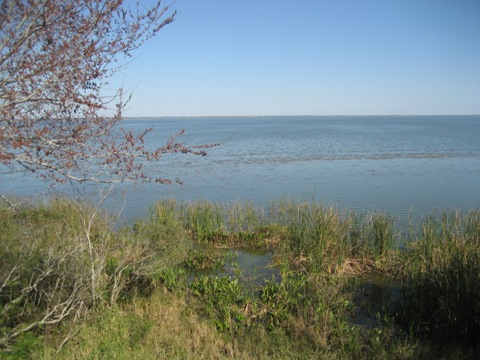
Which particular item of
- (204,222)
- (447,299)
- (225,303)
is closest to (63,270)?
(225,303)

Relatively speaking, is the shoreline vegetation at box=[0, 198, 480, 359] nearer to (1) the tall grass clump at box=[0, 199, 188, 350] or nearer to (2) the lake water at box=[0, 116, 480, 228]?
(1) the tall grass clump at box=[0, 199, 188, 350]

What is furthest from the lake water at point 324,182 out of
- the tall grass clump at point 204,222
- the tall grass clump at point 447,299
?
the tall grass clump at point 447,299

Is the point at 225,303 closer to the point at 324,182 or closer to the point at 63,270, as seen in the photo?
the point at 63,270

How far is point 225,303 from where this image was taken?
20.3 feet

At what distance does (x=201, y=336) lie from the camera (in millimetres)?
5344

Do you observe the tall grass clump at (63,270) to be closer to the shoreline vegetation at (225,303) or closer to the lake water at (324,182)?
the shoreline vegetation at (225,303)

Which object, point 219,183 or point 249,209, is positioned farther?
point 219,183

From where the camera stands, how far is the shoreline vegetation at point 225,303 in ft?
16.0

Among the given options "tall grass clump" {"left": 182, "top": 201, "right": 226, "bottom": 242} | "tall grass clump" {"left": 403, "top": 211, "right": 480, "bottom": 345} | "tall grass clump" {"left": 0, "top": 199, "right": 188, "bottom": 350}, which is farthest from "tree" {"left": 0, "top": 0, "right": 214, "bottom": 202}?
"tall grass clump" {"left": 182, "top": 201, "right": 226, "bottom": 242}

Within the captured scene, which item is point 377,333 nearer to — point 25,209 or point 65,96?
point 65,96

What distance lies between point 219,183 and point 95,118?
13.7 metres

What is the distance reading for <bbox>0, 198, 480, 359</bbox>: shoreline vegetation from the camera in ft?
16.0

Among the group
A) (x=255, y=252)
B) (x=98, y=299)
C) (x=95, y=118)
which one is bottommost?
(x=255, y=252)

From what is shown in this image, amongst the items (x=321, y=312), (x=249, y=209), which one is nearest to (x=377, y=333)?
(x=321, y=312)
